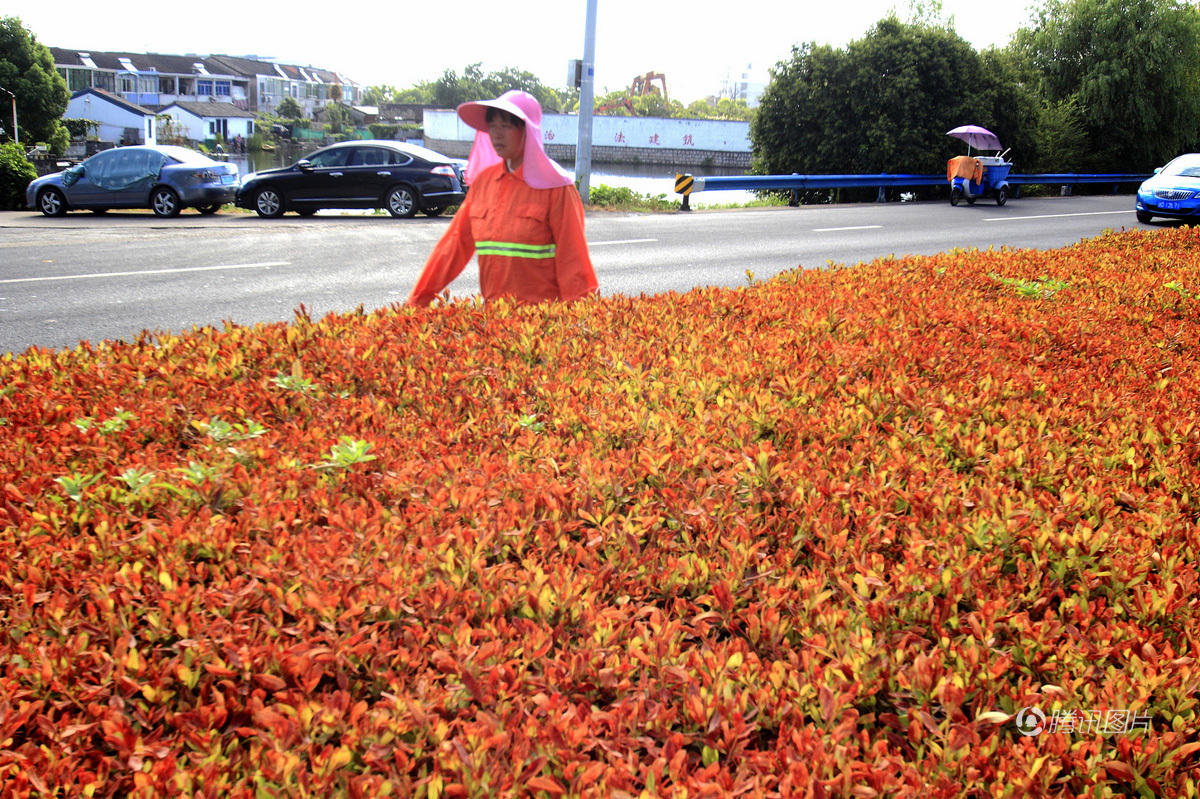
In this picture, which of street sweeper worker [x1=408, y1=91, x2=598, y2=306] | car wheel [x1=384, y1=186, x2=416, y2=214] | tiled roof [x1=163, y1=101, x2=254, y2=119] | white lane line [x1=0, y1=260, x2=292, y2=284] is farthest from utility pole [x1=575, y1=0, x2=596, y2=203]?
tiled roof [x1=163, y1=101, x2=254, y2=119]

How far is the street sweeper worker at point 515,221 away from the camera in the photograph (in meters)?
4.52

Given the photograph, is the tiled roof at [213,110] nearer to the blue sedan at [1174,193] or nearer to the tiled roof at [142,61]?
the tiled roof at [142,61]

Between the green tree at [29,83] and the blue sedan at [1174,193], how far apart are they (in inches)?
2231

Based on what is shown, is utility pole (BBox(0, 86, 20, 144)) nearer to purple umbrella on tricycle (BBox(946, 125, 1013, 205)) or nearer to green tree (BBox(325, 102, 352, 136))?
purple umbrella on tricycle (BBox(946, 125, 1013, 205))

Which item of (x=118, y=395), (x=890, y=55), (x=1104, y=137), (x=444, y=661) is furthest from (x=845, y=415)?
(x=1104, y=137)

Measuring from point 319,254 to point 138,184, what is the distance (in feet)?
31.2

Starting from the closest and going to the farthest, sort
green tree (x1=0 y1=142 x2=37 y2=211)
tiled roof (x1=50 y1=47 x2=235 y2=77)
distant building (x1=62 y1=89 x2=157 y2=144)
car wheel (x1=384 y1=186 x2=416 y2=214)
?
1. car wheel (x1=384 y1=186 x2=416 y2=214)
2. green tree (x1=0 y1=142 x2=37 y2=211)
3. distant building (x1=62 y1=89 x2=157 y2=144)
4. tiled roof (x1=50 y1=47 x2=235 y2=77)

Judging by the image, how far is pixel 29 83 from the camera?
5356cm

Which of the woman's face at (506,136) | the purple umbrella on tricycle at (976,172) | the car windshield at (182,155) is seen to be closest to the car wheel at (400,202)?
the car windshield at (182,155)

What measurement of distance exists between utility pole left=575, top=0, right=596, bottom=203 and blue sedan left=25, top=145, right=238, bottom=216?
24.9ft

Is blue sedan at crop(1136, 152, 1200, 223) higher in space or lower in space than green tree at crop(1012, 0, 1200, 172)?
lower

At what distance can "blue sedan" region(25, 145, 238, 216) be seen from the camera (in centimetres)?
1978

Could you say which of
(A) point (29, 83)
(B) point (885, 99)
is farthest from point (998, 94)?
(A) point (29, 83)

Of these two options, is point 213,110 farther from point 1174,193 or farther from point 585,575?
point 585,575
